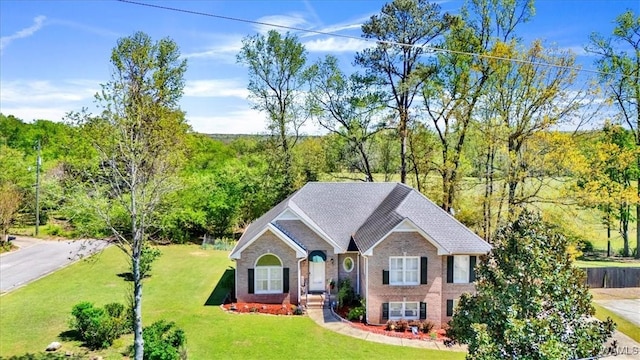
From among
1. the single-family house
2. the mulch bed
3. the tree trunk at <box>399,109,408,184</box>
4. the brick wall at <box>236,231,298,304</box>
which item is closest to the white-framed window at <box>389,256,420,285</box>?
the single-family house

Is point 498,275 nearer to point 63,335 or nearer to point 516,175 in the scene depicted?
point 63,335

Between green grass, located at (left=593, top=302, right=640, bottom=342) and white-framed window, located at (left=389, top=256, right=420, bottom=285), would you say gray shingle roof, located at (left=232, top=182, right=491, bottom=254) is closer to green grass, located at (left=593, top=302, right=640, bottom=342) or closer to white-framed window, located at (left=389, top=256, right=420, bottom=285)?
white-framed window, located at (left=389, top=256, right=420, bottom=285)

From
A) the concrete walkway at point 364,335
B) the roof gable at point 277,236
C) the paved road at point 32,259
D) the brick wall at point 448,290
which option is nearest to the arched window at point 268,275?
the roof gable at point 277,236

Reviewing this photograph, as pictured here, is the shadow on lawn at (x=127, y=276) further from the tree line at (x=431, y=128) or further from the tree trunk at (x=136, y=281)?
the tree trunk at (x=136, y=281)

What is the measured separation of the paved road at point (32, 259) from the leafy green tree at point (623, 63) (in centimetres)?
3666

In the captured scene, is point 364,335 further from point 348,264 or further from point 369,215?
point 369,215

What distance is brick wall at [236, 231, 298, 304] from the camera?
23.0 meters

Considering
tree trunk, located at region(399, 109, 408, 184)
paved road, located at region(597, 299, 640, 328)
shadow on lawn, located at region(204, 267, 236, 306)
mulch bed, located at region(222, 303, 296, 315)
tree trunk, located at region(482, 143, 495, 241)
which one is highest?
tree trunk, located at region(399, 109, 408, 184)

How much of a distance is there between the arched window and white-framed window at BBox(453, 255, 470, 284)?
28.7ft

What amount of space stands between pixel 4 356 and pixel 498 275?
56.9 feet

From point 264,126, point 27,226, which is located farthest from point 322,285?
point 27,226

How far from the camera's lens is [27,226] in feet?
148

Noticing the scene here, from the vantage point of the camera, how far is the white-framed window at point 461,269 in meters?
21.7

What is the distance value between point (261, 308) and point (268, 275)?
1753 mm
